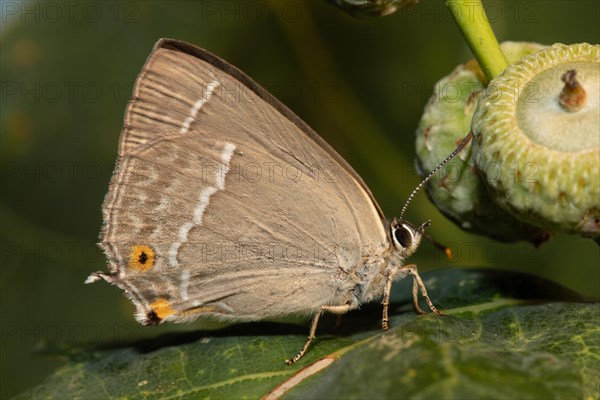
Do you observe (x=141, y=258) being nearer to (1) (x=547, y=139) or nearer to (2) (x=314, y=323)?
(2) (x=314, y=323)

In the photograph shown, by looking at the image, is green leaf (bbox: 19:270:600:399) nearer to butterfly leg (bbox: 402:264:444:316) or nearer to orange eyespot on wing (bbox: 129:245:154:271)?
butterfly leg (bbox: 402:264:444:316)

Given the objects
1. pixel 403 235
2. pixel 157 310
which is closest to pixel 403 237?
pixel 403 235

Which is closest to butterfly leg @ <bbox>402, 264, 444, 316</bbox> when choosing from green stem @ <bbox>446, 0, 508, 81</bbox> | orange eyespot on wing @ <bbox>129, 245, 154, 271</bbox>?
green stem @ <bbox>446, 0, 508, 81</bbox>

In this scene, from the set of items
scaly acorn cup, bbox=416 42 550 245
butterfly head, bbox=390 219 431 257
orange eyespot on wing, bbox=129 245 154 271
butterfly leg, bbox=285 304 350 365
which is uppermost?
scaly acorn cup, bbox=416 42 550 245

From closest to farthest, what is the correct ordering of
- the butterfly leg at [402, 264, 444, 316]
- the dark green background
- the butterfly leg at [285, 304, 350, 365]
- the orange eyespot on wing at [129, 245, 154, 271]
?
1. the butterfly leg at [285, 304, 350, 365]
2. the butterfly leg at [402, 264, 444, 316]
3. the orange eyespot on wing at [129, 245, 154, 271]
4. the dark green background

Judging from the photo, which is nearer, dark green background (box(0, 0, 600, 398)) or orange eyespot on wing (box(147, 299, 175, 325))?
orange eyespot on wing (box(147, 299, 175, 325))

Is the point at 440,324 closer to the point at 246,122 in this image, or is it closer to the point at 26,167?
the point at 246,122

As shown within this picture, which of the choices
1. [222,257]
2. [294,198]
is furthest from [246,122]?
[222,257]

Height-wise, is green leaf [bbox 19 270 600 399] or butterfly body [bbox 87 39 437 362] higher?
butterfly body [bbox 87 39 437 362]
